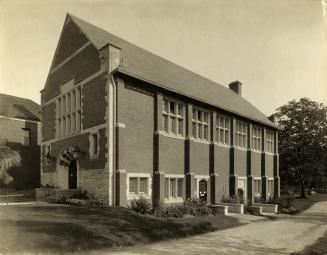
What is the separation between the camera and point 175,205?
64.2ft

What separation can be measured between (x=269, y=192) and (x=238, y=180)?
7981 mm

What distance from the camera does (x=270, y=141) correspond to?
112ft

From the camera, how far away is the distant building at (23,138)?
1054 inches

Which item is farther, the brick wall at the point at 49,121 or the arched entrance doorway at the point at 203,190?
the brick wall at the point at 49,121

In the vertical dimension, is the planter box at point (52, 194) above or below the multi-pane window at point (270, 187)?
above

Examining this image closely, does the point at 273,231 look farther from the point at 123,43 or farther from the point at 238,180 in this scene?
the point at 123,43

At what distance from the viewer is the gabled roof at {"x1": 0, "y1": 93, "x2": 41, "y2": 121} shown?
27.1 meters

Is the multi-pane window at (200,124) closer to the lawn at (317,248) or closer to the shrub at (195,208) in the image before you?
the shrub at (195,208)

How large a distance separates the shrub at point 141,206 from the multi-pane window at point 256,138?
16146 mm

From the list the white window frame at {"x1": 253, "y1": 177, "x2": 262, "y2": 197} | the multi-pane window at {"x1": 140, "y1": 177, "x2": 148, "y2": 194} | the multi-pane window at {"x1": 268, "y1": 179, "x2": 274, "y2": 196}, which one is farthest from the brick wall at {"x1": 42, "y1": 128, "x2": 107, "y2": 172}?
the multi-pane window at {"x1": 268, "y1": 179, "x2": 274, "y2": 196}

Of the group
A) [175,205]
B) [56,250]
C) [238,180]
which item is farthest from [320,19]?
[238,180]

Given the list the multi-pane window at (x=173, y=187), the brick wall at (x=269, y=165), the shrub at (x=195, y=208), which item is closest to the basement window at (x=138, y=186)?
the multi-pane window at (x=173, y=187)

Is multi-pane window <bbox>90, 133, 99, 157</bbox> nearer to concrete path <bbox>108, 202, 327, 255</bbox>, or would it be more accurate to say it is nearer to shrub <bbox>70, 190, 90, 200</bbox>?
shrub <bbox>70, 190, 90, 200</bbox>

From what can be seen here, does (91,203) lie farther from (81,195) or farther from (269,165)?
(269,165)
